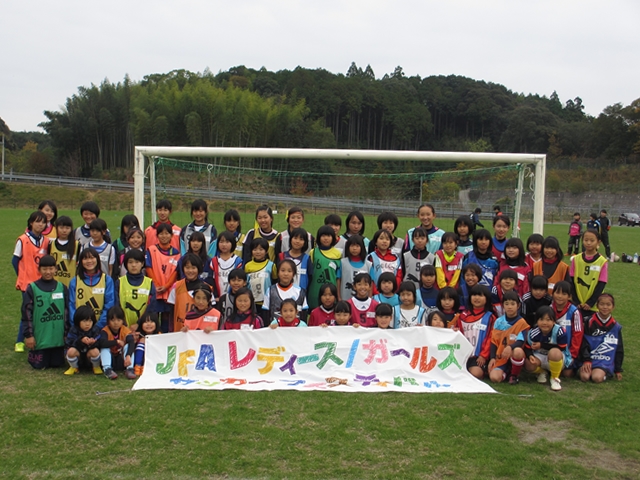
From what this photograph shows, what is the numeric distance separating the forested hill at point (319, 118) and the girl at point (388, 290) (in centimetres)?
2580

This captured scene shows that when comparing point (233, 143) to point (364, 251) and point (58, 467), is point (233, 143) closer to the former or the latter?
point (364, 251)

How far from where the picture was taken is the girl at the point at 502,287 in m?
5.25

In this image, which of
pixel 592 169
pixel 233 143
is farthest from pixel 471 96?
pixel 233 143

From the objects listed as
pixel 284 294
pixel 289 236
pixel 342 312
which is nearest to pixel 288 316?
pixel 284 294

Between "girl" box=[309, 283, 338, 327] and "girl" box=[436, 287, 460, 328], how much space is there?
102 cm

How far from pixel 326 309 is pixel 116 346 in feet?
6.38

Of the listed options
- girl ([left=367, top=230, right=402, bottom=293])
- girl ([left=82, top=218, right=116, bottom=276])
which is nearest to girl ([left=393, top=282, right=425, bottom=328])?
girl ([left=367, top=230, right=402, bottom=293])

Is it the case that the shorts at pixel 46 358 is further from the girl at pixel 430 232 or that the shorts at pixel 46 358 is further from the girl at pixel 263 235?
the girl at pixel 430 232

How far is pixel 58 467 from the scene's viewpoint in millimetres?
3193

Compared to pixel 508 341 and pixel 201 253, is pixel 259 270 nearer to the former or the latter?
pixel 201 253

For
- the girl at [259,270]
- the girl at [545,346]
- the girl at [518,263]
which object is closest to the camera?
the girl at [545,346]

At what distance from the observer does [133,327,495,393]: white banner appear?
4.79 meters

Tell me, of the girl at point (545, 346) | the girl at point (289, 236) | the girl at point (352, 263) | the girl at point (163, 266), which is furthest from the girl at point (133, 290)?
the girl at point (545, 346)

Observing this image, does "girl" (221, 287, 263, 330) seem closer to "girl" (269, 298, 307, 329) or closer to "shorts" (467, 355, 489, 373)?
"girl" (269, 298, 307, 329)
